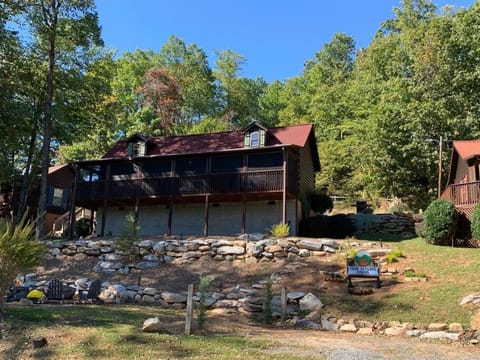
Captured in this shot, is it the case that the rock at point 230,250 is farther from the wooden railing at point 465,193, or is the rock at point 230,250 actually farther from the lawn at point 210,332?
the wooden railing at point 465,193

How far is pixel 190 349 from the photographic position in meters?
9.10

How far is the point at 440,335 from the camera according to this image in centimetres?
1202

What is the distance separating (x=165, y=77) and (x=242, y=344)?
35.4 m

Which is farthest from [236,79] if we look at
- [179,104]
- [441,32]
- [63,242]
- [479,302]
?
[479,302]

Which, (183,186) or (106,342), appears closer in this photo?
(106,342)

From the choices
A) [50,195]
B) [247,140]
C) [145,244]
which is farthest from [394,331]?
[50,195]

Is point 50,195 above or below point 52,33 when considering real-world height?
below

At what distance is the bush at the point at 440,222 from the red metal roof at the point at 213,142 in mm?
7527

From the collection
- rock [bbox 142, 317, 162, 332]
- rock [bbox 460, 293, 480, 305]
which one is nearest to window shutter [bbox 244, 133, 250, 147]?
rock [bbox 460, 293, 480, 305]

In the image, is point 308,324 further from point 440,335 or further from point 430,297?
point 430,297

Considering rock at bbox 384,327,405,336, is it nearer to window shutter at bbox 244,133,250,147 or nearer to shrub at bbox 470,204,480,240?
shrub at bbox 470,204,480,240

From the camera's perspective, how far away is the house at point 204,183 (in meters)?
24.6

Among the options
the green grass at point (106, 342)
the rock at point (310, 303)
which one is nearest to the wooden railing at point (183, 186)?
the rock at point (310, 303)

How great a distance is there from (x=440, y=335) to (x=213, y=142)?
18038mm
